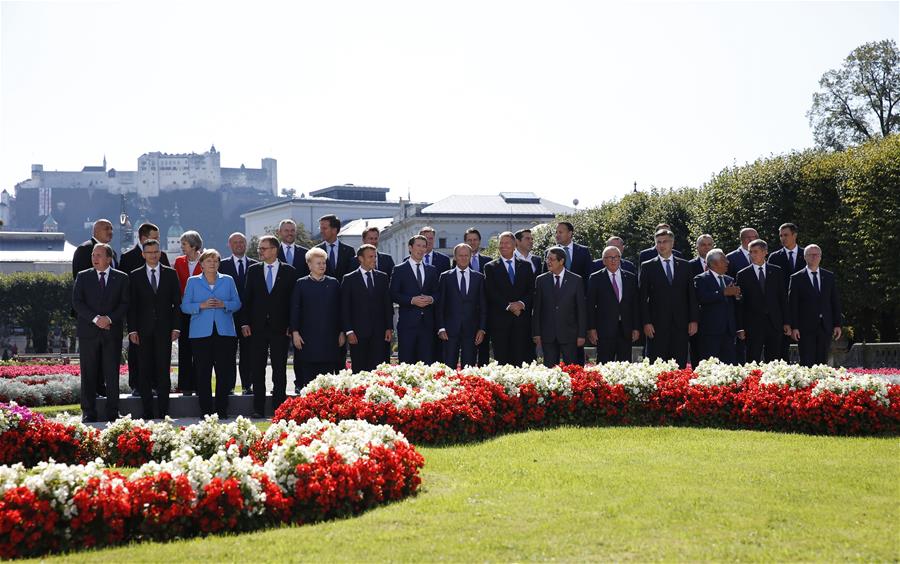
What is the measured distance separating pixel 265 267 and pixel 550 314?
159 inches

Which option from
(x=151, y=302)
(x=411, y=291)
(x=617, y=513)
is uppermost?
(x=411, y=291)

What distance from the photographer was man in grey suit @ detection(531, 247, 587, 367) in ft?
44.7

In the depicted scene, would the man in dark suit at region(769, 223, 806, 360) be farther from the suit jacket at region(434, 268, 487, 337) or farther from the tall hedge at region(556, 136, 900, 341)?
the tall hedge at region(556, 136, 900, 341)

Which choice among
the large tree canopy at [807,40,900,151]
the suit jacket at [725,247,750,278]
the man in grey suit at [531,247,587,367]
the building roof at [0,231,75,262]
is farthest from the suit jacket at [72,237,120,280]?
the building roof at [0,231,75,262]

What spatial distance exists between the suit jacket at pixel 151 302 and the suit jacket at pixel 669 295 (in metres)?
6.61

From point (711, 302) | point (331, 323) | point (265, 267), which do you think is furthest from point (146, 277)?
point (711, 302)

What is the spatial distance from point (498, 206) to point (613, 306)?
Answer: 89326 mm

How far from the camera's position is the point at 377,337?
532 inches

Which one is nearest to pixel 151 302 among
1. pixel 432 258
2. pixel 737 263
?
pixel 432 258

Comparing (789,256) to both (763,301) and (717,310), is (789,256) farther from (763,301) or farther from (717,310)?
(717,310)

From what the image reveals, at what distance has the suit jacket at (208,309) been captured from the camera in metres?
12.7

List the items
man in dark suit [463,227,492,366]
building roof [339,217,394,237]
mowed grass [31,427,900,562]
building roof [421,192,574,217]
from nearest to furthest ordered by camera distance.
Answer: mowed grass [31,427,900,562] → man in dark suit [463,227,492,366] → building roof [421,192,574,217] → building roof [339,217,394,237]

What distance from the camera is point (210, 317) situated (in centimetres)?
1267

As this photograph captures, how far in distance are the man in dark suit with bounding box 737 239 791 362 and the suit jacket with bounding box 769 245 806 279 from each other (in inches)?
24.0
